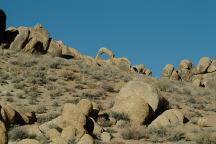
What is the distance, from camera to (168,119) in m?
19.2

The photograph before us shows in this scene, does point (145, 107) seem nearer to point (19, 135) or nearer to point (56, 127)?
point (56, 127)

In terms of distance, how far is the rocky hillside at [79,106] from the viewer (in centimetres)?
1545

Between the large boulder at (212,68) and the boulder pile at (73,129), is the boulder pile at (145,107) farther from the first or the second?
the large boulder at (212,68)

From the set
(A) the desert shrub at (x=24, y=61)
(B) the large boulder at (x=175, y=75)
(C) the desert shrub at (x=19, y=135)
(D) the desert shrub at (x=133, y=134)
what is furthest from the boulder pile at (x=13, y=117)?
(B) the large boulder at (x=175, y=75)

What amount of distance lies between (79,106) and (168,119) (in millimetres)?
3794

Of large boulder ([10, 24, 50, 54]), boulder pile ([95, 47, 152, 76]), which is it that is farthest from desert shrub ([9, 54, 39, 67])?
boulder pile ([95, 47, 152, 76])

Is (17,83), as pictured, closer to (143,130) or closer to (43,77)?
(43,77)

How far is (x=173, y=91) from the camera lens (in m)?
34.3

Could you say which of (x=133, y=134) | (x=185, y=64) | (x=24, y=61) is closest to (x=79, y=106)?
(x=133, y=134)

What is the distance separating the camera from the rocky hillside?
15.5m

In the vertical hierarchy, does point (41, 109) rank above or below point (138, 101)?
below

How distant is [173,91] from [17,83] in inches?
464

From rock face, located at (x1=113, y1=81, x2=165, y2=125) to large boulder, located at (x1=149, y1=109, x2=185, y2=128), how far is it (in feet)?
2.05

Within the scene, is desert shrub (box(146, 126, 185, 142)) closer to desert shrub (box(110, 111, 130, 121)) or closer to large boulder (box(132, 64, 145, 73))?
desert shrub (box(110, 111, 130, 121))
